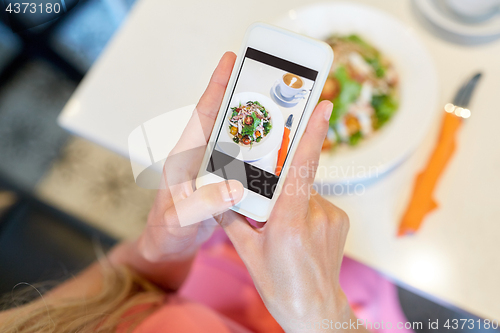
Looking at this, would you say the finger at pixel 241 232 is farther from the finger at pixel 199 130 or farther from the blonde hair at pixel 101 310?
the blonde hair at pixel 101 310

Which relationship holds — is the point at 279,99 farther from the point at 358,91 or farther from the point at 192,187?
the point at 358,91

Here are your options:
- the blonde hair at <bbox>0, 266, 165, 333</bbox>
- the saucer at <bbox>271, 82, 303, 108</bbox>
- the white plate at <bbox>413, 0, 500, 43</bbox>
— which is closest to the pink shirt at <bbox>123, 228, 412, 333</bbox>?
the blonde hair at <bbox>0, 266, 165, 333</bbox>

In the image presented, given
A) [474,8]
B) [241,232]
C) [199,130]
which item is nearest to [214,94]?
[199,130]

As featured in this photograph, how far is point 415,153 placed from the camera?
0.50m

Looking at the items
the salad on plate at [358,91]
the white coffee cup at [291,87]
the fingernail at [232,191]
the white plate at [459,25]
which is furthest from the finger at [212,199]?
the white plate at [459,25]

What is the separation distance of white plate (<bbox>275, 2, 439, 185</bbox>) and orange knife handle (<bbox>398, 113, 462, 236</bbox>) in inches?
1.6

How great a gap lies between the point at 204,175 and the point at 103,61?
35cm

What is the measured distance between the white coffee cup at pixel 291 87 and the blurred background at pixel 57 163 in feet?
0.91

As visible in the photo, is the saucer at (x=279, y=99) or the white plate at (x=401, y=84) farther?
the white plate at (x=401, y=84)

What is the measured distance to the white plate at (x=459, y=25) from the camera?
51 centimetres

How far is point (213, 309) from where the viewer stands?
531 millimetres

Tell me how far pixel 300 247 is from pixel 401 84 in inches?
13.2

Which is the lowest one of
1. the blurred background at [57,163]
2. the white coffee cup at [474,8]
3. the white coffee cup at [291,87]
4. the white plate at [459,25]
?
the blurred background at [57,163]

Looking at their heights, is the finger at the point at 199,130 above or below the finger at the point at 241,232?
above
